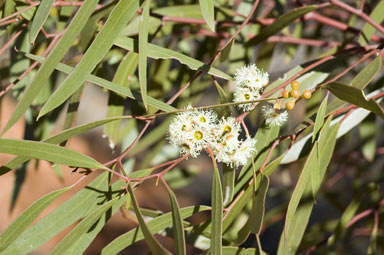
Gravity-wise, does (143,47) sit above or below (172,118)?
above

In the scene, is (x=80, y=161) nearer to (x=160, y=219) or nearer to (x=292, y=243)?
(x=160, y=219)

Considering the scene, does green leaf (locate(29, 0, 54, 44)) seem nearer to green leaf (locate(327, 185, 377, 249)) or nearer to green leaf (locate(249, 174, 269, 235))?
green leaf (locate(249, 174, 269, 235))

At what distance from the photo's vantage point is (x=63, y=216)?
0.85 metres

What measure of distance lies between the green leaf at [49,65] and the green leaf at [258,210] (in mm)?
385

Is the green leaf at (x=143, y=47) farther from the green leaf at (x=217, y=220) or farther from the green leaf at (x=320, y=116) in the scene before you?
the green leaf at (x=320, y=116)

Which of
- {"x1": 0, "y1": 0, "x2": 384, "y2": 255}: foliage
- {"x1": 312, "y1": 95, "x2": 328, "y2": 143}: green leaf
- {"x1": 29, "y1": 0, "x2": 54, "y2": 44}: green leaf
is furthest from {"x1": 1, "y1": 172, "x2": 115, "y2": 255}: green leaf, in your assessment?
{"x1": 312, "y1": 95, "x2": 328, "y2": 143}: green leaf

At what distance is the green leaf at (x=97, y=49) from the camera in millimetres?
758

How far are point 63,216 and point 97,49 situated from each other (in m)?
0.30

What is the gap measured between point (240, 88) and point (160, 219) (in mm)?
281

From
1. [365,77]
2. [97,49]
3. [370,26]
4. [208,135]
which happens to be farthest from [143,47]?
[370,26]

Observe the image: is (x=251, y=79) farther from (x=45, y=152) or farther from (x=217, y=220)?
(x=45, y=152)

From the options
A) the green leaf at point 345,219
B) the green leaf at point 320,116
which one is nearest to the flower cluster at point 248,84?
the green leaf at point 320,116

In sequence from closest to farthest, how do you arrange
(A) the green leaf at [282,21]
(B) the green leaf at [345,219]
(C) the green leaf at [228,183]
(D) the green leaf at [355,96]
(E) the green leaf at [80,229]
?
(D) the green leaf at [355,96]
(E) the green leaf at [80,229]
(C) the green leaf at [228,183]
(A) the green leaf at [282,21]
(B) the green leaf at [345,219]

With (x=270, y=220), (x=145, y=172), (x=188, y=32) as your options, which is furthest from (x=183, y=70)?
(x=270, y=220)
